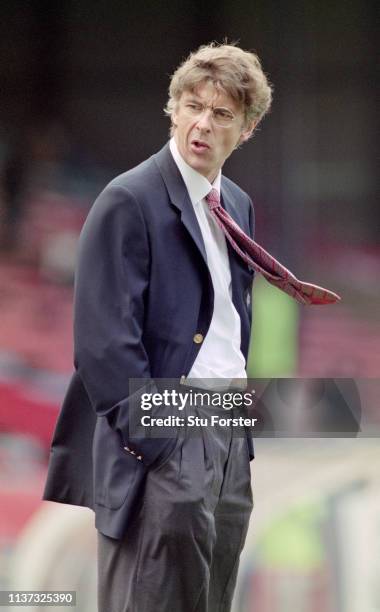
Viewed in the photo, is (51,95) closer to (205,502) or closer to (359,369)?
(359,369)

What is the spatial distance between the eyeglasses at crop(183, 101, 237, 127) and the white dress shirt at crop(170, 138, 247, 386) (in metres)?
0.10

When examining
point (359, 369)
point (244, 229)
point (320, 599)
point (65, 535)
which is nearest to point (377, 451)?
point (359, 369)

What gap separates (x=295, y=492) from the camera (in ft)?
12.0

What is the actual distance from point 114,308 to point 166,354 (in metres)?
0.16

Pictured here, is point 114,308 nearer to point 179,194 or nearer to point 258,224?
point 179,194

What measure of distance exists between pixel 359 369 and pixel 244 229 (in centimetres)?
130

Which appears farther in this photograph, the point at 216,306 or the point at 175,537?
the point at 216,306

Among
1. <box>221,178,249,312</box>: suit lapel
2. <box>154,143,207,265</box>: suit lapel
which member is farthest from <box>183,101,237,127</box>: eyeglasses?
<box>221,178,249,312</box>: suit lapel

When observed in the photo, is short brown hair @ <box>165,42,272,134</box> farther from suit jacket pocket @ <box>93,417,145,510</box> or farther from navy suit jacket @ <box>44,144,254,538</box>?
suit jacket pocket @ <box>93,417,145,510</box>

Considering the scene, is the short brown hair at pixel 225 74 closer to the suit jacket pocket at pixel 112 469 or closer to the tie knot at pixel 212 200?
the tie knot at pixel 212 200

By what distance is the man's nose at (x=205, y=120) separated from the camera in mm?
2283

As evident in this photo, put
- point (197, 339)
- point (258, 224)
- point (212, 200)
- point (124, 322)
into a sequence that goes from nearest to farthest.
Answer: point (124, 322), point (197, 339), point (212, 200), point (258, 224)

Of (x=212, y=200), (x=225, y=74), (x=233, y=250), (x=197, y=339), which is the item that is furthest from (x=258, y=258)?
(x=225, y=74)

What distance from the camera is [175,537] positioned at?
7.18 ft
